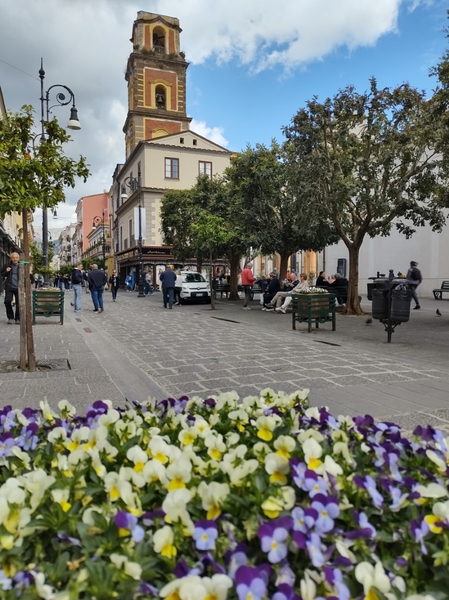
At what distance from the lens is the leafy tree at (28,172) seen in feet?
18.9

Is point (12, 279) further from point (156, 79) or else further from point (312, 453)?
point (156, 79)

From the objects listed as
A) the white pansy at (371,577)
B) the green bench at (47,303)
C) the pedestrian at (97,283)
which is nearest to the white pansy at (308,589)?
the white pansy at (371,577)

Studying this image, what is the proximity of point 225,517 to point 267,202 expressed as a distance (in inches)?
702

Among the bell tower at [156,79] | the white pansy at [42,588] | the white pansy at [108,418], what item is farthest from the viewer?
the bell tower at [156,79]

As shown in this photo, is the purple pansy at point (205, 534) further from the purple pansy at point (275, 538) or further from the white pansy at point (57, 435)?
the white pansy at point (57, 435)

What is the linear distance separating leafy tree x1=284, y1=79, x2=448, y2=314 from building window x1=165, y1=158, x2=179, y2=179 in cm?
3061

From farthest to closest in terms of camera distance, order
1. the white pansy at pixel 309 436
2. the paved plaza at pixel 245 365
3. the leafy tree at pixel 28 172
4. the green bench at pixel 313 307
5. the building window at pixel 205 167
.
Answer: the building window at pixel 205 167 → the green bench at pixel 313 307 → the leafy tree at pixel 28 172 → the paved plaza at pixel 245 365 → the white pansy at pixel 309 436

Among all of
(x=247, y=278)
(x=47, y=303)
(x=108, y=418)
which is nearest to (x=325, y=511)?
(x=108, y=418)

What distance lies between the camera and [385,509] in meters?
1.34

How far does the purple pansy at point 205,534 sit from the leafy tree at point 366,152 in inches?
494

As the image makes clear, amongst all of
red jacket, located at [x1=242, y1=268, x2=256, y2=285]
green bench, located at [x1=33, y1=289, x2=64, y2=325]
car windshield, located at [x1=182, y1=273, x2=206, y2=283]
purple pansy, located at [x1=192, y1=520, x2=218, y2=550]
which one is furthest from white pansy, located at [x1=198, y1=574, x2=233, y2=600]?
car windshield, located at [x1=182, y1=273, x2=206, y2=283]

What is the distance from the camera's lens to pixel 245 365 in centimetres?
678

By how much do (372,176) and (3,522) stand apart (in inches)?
534

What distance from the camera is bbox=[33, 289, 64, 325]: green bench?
12.6 metres
